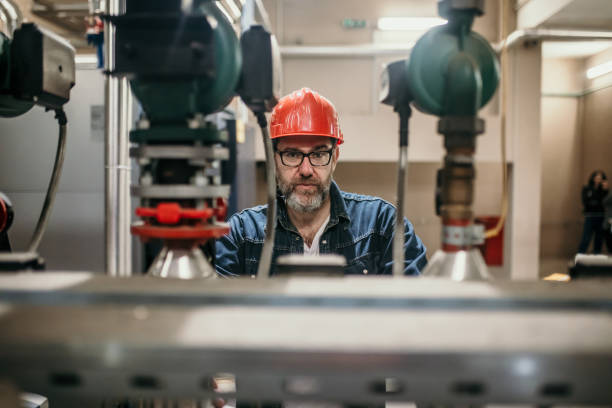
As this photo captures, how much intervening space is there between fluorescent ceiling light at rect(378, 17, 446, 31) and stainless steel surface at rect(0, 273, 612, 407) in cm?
460

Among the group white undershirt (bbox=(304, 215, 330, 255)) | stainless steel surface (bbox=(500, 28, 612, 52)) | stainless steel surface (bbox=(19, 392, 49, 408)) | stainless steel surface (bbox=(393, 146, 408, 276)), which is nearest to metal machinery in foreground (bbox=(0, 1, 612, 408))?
stainless steel surface (bbox=(393, 146, 408, 276))

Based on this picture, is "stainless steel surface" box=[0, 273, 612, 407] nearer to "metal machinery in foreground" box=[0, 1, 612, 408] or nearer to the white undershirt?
"metal machinery in foreground" box=[0, 1, 612, 408]

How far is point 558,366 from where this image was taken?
1.22ft

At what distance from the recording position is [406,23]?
15.0 ft

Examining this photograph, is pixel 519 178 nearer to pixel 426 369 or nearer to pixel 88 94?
pixel 88 94

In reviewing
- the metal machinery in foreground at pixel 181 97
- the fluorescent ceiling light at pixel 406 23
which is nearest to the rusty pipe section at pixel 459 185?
the metal machinery in foreground at pixel 181 97

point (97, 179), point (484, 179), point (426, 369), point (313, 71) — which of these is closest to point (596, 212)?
point (484, 179)

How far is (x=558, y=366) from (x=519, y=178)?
4522mm

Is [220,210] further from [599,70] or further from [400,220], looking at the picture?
[599,70]

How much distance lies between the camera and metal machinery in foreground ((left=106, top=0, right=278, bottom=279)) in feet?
1.75

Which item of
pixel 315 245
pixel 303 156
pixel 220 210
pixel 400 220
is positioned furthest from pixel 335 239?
pixel 220 210

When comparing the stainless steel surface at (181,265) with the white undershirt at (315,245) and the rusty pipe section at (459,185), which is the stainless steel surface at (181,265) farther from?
the white undershirt at (315,245)

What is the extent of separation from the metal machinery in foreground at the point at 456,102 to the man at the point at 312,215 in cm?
95

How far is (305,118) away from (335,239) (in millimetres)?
473
